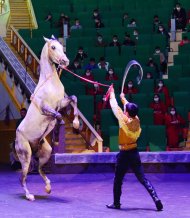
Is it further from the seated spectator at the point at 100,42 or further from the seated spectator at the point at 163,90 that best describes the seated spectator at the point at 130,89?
the seated spectator at the point at 100,42

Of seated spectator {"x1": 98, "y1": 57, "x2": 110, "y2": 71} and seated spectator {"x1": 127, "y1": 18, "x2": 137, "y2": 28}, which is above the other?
seated spectator {"x1": 127, "y1": 18, "x2": 137, "y2": 28}

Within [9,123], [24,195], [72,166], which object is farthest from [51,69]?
[9,123]

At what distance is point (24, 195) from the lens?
11430mm

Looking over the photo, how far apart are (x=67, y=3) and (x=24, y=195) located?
15253 mm

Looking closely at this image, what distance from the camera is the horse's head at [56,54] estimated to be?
10984mm

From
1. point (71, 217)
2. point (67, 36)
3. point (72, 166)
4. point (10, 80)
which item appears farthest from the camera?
point (67, 36)

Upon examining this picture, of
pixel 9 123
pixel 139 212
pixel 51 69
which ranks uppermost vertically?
pixel 51 69

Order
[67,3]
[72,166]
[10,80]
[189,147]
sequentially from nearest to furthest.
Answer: [72,166]
[189,147]
[10,80]
[67,3]

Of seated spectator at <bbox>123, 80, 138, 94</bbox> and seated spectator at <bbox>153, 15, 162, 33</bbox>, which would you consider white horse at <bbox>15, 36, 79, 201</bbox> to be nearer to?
seated spectator at <bbox>123, 80, 138, 94</bbox>

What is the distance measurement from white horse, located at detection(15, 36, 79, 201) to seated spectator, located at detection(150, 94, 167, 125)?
20.8ft

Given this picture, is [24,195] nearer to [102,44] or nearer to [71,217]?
[71,217]

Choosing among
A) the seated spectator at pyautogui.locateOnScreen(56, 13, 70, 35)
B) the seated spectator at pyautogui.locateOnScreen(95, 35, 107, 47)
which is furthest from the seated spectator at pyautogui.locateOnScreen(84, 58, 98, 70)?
the seated spectator at pyautogui.locateOnScreen(56, 13, 70, 35)

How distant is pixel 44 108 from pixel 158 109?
6.95m

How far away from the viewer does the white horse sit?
11031 mm
